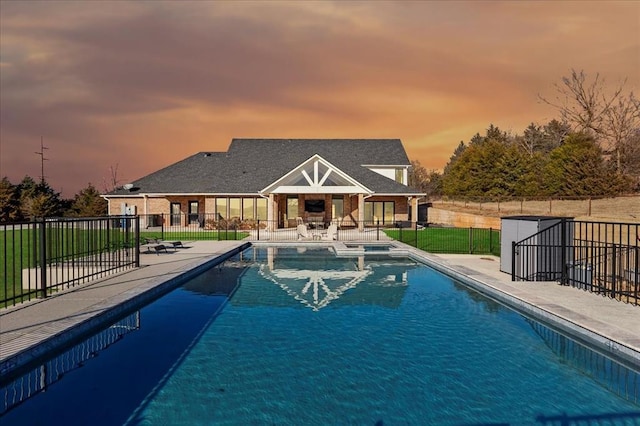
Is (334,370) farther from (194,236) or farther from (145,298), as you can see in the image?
(194,236)

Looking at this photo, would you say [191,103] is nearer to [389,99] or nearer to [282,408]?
[389,99]

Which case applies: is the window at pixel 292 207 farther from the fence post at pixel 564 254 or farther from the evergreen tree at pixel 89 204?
the fence post at pixel 564 254

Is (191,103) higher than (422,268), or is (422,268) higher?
(191,103)

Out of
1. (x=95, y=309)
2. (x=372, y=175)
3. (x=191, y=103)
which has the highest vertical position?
(x=191, y=103)

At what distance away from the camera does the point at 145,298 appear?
439 inches

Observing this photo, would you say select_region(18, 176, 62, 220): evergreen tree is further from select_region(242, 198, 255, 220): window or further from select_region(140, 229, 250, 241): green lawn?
select_region(242, 198, 255, 220): window

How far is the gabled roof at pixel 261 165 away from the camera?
1512 inches

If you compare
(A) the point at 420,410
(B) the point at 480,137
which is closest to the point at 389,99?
(A) the point at 420,410

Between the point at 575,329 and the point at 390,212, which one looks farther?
the point at 390,212

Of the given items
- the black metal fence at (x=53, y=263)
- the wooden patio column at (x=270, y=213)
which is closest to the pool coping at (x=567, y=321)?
the black metal fence at (x=53, y=263)

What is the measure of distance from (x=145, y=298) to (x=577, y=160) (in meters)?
41.9

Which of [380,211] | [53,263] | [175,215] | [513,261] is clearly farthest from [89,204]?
[513,261]

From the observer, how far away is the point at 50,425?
17.6ft

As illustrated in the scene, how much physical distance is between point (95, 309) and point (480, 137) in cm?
9991
